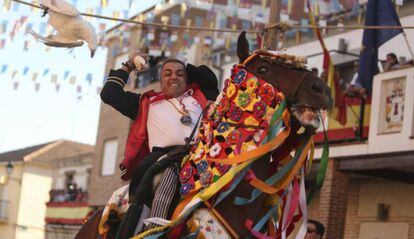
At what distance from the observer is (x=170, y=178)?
22.9ft

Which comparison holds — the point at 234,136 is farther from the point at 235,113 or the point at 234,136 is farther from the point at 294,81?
the point at 294,81

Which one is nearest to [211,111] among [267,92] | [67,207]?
[267,92]

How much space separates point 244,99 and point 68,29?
2.69 metres

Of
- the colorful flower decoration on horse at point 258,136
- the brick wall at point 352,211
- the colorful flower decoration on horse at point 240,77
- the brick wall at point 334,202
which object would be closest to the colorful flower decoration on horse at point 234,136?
the colorful flower decoration on horse at point 258,136

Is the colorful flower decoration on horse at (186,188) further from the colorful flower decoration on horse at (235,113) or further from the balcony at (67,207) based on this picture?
the balcony at (67,207)

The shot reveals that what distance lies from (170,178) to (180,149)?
0.26 metres

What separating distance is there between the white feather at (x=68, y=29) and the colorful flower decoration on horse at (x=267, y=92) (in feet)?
7.95

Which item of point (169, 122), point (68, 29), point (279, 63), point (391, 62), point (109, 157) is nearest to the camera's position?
point (279, 63)

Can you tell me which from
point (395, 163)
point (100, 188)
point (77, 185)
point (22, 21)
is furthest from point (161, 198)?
point (77, 185)

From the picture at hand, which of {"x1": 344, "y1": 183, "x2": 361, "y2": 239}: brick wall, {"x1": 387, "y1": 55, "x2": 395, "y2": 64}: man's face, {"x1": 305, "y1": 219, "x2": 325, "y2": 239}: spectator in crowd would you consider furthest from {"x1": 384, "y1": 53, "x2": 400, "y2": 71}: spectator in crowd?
{"x1": 305, "y1": 219, "x2": 325, "y2": 239}: spectator in crowd

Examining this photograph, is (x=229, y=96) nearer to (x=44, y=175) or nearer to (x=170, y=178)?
(x=170, y=178)

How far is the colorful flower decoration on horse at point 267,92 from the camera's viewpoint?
6.48 metres

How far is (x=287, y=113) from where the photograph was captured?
21.1ft

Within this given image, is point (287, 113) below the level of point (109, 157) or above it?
above
